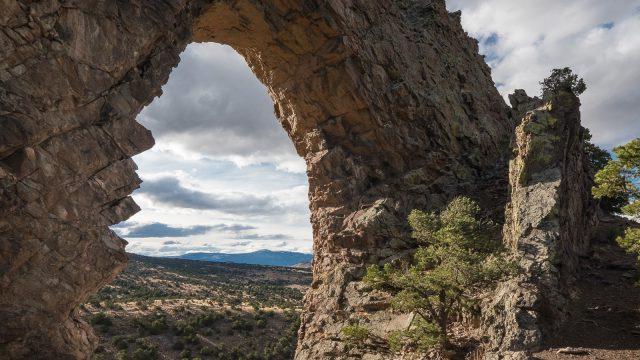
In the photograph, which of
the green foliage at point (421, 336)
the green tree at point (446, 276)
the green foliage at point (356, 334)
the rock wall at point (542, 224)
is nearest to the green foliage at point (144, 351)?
the green foliage at point (356, 334)

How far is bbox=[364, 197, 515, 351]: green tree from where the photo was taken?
19.1m

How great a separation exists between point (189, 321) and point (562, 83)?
4493 centimetres

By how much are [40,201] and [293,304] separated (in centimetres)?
5166

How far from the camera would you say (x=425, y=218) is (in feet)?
76.5

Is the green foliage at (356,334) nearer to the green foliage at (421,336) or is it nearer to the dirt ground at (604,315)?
the green foliage at (421,336)

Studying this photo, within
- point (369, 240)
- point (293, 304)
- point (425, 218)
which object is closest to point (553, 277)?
point (425, 218)

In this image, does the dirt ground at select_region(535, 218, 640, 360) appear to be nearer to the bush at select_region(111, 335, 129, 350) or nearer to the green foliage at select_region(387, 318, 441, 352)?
the green foliage at select_region(387, 318, 441, 352)

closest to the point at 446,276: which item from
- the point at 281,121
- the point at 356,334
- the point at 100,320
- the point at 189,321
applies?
the point at 356,334

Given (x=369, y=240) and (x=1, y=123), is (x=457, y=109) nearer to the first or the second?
(x=369, y=240)

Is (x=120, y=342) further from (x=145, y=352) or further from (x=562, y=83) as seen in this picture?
(x=562, y=83)

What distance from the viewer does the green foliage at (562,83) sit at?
2805 cm

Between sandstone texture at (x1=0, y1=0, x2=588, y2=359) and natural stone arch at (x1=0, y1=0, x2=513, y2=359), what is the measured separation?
83 mm

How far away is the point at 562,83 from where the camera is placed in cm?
2867

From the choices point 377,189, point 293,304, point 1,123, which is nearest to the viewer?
point 1,123
